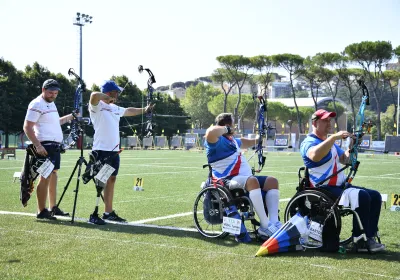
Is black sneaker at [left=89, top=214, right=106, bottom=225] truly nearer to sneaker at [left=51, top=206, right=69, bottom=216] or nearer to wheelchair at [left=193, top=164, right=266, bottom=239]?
sneaker at [left=51, top=206, right=69, bottom=216]

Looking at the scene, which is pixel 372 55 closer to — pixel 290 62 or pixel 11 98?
pixel 290 62

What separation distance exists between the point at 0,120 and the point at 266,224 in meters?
54.6

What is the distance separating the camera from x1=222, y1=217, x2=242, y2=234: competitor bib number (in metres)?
6.79

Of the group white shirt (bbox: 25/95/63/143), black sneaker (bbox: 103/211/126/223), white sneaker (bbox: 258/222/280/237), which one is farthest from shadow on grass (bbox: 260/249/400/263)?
white shirt (bbox: 25/95/63/143)

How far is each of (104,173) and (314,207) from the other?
314 cm

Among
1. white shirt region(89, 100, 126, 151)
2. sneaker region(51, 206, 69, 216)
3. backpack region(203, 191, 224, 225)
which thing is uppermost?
white shirt region(89, 100, 126, 151)

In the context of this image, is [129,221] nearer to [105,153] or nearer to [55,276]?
[105,153]

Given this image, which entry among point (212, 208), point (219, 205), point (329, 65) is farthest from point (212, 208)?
point (329, 65)

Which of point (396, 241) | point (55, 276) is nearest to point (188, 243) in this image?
point (55, 276)

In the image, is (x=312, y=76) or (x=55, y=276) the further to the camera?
(x=312, y=76)

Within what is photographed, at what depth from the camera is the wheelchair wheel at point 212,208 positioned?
7.04m

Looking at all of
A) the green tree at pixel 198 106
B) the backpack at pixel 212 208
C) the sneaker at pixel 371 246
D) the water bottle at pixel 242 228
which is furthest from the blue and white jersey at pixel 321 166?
the green tree at pixel 198 106

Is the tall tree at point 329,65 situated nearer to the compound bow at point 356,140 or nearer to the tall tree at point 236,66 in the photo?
the tall tree at point 236,66

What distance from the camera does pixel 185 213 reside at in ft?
31.1
